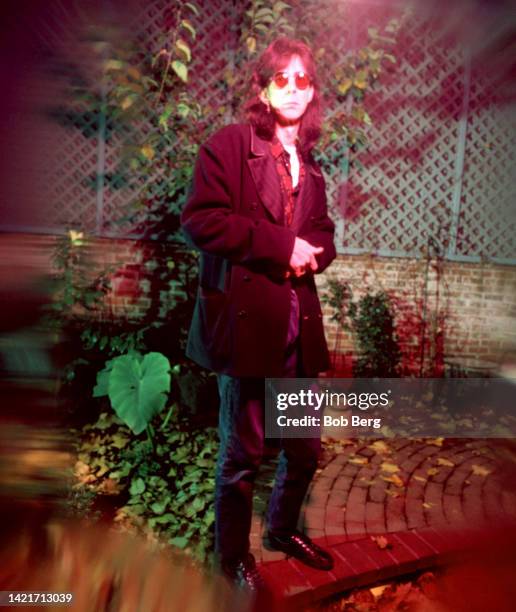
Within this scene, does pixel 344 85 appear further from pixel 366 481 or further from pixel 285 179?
pixel 366 481

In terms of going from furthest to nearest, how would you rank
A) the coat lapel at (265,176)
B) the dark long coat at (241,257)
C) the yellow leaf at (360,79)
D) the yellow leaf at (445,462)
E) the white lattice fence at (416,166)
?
the white lattice fence at (416,166), the yellow leaf at (360,79), the yellow leaf at (445,462), the coat lapel at (265,176), the dark long coat at (241,257)

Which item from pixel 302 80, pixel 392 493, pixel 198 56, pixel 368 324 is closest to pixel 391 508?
pixel 392 493

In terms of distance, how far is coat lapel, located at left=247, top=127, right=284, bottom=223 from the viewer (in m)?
2.27

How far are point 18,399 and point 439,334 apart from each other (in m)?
5.19

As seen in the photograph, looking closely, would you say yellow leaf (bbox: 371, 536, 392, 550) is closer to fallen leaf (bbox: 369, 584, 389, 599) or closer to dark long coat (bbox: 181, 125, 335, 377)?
fallen leaf (bbox: 369, 584, 389, 599)

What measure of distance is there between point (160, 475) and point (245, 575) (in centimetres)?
126

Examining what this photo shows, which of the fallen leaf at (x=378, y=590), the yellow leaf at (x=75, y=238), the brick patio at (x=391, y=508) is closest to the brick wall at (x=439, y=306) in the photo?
the brick patio at (x=391, y=508)

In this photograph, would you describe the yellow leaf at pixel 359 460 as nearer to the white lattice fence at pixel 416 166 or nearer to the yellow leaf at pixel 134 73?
the white lattice fence at pixel 416 166

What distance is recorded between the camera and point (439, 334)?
5664mm

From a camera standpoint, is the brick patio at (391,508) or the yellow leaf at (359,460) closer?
the brick patio at (391,508)

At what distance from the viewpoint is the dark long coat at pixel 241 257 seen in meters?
2.13

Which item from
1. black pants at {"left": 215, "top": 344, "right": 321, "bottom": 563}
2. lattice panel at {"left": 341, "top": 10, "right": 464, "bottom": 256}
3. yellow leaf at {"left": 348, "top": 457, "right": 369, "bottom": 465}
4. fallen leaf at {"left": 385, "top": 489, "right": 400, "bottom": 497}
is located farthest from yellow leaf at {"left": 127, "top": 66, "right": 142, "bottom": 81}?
fallen leaf at {"left": 385, "top": 489, "right": 400, "bottom": 497}

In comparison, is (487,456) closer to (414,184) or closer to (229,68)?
(414,184)

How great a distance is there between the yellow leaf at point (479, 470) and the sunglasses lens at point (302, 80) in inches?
119
